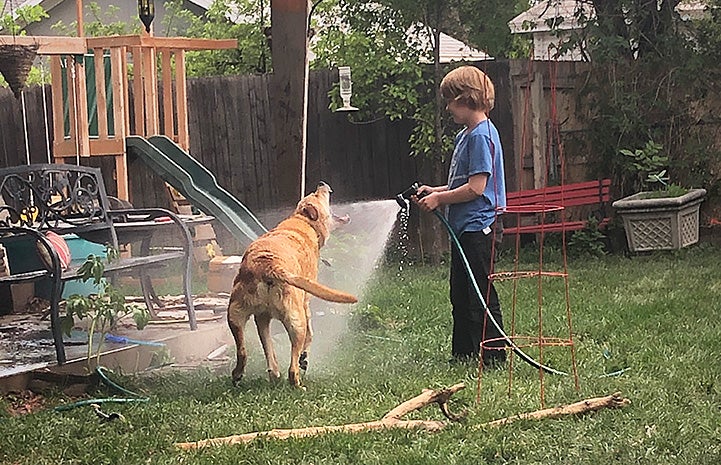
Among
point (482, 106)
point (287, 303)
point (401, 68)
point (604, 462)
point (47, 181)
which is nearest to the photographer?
point (604, 462)

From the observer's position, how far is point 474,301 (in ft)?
17.0

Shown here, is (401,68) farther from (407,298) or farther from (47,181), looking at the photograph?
(47,181)

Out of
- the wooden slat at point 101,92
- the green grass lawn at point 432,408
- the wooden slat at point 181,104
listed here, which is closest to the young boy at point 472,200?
the green grass lawn at point 432,408

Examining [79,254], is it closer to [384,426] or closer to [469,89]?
[469,89]

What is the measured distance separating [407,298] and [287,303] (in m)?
2.77

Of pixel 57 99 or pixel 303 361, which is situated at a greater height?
pixel 57 99

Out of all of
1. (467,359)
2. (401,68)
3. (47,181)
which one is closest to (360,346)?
(467,359)

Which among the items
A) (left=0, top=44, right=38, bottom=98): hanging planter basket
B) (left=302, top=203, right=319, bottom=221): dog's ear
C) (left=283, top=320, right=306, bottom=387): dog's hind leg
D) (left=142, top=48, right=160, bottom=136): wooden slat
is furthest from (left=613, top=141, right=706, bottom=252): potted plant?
(left=0, top=44, right=38, bottom=98): hanging planter basket

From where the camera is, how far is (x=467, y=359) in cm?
522

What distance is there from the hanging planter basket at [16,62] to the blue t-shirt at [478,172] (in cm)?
281

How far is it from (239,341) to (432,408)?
1001mm

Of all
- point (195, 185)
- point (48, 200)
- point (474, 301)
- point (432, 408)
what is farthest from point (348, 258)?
point (432, 408)

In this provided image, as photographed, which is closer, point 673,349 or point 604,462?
point 604,462

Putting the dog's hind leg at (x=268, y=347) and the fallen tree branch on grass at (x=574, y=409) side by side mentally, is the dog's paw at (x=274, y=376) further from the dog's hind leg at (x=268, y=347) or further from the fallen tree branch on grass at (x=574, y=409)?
the fallen tree branch on grass at (x=574, y=409)
